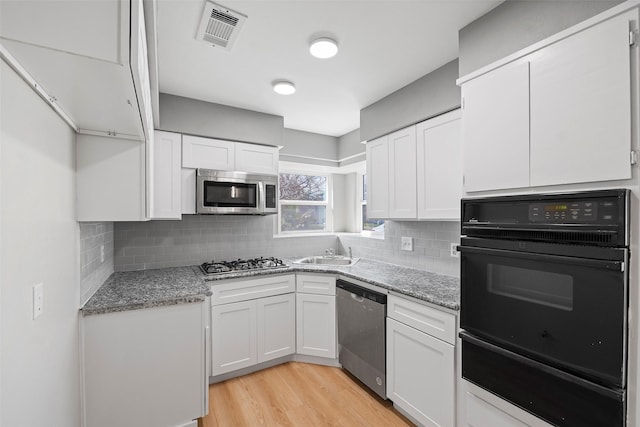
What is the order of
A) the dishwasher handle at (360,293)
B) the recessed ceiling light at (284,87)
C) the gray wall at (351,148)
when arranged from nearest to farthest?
the dishwasher handle at (360,293) < the recessed ceiling light at (284,87) < the gray wall at (351,148)

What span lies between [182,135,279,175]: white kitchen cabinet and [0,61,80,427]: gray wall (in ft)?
3.88

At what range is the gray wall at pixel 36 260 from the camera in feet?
3.09

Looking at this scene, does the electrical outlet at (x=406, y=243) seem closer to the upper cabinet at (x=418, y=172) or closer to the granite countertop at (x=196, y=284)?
the granite countertop at (x=196, y=284)

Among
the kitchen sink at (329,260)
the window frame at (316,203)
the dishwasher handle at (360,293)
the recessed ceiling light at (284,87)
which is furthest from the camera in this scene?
the window frame at (316,203)

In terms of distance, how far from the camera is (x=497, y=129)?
5.08ft

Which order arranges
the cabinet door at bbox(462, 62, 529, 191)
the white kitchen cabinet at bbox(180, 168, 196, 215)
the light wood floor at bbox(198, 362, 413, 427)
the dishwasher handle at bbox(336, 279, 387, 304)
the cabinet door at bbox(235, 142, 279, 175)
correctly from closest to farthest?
the cabinet door at bbox(462, 62, 529, 191) → the light wood floor at bbox(198, 362, 413, 427) → the dishwasher handle at bbox(336, 279, 387, 304) → the white kitchen cabinet at bbox(180, 168, 196, 215) → the cabinet door at bbox(235, 142, 279, 175)

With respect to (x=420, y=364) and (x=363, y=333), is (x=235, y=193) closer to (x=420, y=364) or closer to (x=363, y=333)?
(x=363, y=333)

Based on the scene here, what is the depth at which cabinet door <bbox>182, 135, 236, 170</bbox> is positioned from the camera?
9.08 ft

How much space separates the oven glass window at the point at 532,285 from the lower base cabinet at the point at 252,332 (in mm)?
1823

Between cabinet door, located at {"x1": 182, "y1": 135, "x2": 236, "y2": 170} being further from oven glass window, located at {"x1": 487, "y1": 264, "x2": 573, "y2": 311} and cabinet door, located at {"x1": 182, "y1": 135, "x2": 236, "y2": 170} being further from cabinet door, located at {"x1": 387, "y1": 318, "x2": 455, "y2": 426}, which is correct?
oven glass window, located at {"x1": 487, "y1": 264, "x2": 573, "y2": 311}

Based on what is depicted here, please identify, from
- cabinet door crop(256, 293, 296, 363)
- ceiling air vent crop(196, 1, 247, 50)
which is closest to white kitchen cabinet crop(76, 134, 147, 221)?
ceiling air vent crop(196, 1, 247, 50)

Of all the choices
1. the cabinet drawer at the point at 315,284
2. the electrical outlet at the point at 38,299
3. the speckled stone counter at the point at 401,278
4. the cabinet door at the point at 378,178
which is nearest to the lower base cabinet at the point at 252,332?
the cabinet drawer at the point at 315,284

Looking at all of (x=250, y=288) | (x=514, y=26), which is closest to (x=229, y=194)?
(x=250, y=288)

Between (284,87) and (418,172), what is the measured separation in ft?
4.15
